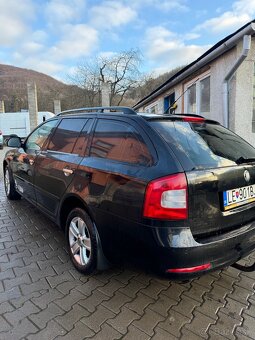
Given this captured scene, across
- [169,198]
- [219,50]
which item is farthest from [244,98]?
[169,198]

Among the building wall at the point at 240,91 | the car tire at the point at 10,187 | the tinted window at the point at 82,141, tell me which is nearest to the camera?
the tinted window at the point at 82,141

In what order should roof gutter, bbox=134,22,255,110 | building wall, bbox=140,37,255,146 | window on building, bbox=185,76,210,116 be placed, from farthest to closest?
window on building, bbox=185,76,210,116
building wall, bbox=140,37,255,146
roof gutter, bbox=134,22,255,110

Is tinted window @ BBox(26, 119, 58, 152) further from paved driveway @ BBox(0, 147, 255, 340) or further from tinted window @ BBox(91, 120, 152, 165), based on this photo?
paved driveway @ BBox(0, 147, 255, 340)

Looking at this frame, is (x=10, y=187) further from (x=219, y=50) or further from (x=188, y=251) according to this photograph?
(x=219, y=50)

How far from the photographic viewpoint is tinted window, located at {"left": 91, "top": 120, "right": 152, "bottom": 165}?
2228 millimetres

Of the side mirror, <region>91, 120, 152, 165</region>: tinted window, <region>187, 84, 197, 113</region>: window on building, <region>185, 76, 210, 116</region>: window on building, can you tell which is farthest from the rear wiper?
<region>187, 84, 197, 113</region>: window on building

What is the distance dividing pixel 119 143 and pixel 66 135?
44.5 inches

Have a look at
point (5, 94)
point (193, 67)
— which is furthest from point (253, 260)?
point (5, 94)

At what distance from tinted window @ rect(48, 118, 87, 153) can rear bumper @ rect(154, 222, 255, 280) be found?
1644 mm

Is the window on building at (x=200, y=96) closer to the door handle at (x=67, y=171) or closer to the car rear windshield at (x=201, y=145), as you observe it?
the car rear windshield at (x=201, y=145)

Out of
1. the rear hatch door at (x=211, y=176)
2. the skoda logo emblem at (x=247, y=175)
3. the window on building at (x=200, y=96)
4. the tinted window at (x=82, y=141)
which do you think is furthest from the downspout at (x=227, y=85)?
the tinted window at (x=82, y=141)

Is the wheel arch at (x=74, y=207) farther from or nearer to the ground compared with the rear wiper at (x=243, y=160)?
nearer to the ground

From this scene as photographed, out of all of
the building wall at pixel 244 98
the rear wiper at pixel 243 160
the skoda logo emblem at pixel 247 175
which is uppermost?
the building wall at pixel 244 98

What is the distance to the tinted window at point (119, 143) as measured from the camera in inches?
87.7
